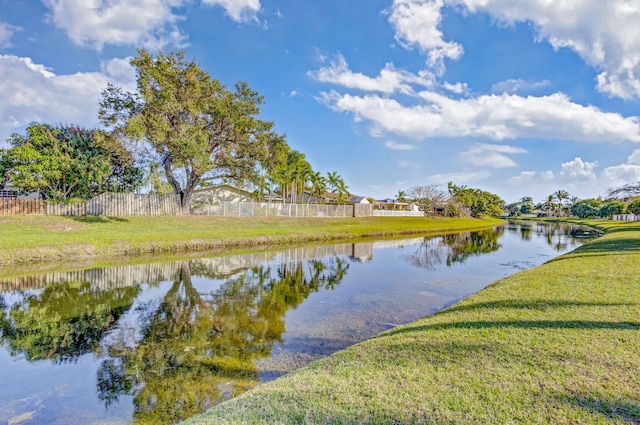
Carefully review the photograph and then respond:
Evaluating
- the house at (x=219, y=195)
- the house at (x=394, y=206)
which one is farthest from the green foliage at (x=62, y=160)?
the house at (x=394, y=206)

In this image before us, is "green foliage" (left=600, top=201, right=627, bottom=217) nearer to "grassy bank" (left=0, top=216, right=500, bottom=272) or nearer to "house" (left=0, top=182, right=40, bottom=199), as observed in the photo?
"grassy bank" (left=0, top=216, right=500, bottom=272)

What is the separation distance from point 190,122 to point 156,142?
3.71 meters

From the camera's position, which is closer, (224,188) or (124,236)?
(124,236)

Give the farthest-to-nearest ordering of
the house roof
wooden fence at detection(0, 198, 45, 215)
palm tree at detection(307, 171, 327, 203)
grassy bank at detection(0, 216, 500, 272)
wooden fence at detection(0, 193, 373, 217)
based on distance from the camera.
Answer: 1. palm tree at detection(307, 171, 327, 203)
2. the house roof
3. wooden fence at detection(0, 193, 373, 217)
4. wooden fence at detection(0, 198, 45, 215)
5. grassy bank at detection(0, 216, 500, 272)

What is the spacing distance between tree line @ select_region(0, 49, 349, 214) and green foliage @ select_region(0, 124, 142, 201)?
0.06 metres

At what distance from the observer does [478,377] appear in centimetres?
397

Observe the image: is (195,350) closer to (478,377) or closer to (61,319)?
(61,319)

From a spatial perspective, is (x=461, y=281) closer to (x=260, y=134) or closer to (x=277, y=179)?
(x=260, y=134)

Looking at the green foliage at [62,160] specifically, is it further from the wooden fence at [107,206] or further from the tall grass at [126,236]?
the tall grass at [126,236]

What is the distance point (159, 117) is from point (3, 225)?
12612 millimetres

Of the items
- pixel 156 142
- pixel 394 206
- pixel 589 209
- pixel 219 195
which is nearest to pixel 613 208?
pixel 589 209

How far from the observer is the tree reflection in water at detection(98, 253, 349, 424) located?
4.93 m

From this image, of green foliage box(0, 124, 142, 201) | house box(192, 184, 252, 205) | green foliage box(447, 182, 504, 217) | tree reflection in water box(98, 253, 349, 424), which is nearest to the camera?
tree reflection in water box(98, 253, 349, 424)

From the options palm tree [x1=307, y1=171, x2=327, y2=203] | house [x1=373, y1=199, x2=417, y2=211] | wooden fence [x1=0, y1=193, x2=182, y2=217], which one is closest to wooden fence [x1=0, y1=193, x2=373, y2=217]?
wooden fence [x1=0, y1=193, x2=182, y2=217]
